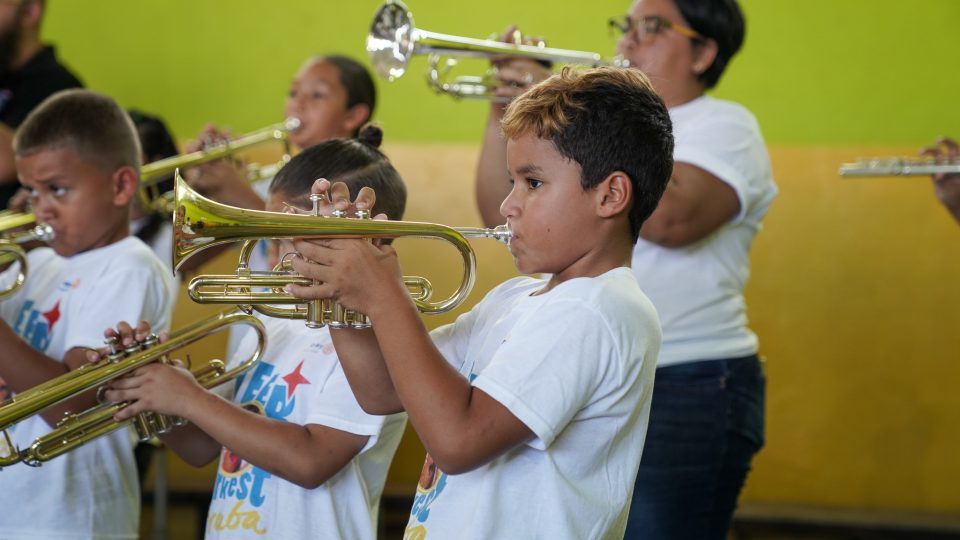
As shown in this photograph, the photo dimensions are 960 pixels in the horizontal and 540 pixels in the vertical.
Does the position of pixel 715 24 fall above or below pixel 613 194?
above

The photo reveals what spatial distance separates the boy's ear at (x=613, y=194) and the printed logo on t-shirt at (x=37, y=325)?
4.46ft

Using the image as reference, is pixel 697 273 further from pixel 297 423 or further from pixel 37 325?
pixel 37 325

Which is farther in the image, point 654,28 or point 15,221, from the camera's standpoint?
point 15,221

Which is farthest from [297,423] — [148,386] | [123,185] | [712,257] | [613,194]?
[712,257]

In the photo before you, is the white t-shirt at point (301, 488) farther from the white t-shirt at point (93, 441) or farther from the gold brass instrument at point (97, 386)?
the white t-shirt at point (93, 441)

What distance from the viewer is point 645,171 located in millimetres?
1681

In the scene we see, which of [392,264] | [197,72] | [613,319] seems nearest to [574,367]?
[613,319]

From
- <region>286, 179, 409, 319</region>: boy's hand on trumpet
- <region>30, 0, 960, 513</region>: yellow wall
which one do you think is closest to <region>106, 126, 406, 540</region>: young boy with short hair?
<region>286, 179, 409, 319</region>: boy's hand on trumpet

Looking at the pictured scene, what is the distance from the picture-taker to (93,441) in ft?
7.76

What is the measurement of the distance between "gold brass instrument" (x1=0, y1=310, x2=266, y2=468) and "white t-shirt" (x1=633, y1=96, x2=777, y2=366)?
833 mm

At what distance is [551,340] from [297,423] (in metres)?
0.64

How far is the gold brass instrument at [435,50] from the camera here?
267cm

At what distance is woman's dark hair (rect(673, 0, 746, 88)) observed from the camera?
2.60 metres

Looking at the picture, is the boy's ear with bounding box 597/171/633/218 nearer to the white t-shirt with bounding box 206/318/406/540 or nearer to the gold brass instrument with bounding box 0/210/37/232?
the white t-shirt with bounding box 206/318/406/540
